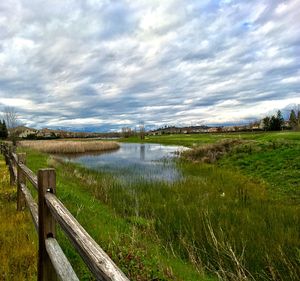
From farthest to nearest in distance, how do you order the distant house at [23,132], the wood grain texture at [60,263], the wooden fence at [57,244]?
the distant house at [23,132], the wood grain texture at [60,263], the wooden fence at [57,244]

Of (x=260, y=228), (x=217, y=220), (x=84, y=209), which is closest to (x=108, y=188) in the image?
(x=84, y=209)

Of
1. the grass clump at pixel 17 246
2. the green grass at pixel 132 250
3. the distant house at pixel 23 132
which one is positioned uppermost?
the distant house at pixel 23 132

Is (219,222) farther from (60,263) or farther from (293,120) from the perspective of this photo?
(293,120)

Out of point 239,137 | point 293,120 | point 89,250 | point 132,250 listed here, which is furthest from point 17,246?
point 293,120

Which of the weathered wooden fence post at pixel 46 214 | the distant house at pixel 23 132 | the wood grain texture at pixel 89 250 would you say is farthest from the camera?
the distant house at pixel 23 132

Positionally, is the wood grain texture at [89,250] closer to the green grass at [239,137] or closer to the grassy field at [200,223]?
the grassy field at [200,223]

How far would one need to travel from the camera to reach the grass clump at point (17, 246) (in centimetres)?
446

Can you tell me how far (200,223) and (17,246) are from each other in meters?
5.19

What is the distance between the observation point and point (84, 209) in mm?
9000

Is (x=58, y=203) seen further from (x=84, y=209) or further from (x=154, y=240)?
(x=84, y=209)

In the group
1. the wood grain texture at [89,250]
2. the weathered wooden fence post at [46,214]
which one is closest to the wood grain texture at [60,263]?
the weathered wooden fence post at [46,214]

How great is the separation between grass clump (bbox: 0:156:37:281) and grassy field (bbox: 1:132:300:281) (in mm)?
728

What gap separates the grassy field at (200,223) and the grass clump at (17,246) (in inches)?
28.6

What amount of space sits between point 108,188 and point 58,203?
1105 cm
